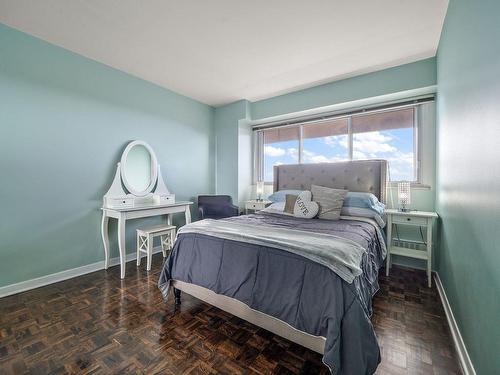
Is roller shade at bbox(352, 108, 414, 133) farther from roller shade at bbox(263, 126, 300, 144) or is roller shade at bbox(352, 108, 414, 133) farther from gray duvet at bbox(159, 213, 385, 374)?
gray duvet at bbox(159, 213, 385, 374)

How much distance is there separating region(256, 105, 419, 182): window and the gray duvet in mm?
1633

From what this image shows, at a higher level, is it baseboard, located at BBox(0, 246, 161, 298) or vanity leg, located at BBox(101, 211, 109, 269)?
vanity leg, located at BBox(101, 211, 109, 269)

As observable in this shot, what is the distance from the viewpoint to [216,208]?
12.9 ft

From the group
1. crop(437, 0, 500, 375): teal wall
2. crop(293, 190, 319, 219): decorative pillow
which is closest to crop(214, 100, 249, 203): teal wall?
crop(293, 190, 319, 219): decorative pillow

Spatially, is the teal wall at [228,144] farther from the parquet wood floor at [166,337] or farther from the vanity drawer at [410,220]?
Answer: the vanity drawer at [410,220]

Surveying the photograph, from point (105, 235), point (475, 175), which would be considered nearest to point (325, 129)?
point (475, 175)

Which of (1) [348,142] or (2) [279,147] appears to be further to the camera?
(2) [279,147]

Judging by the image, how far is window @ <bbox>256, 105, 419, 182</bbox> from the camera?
3082mm

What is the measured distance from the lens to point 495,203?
997 mm

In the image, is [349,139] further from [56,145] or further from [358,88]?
[56,145]

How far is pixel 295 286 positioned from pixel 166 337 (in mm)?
1054

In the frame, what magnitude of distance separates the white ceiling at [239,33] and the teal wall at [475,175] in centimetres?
55

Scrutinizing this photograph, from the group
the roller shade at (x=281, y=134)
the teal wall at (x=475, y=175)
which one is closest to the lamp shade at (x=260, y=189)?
the roller shade at (x=281, y=134)

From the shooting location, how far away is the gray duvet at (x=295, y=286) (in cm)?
116
